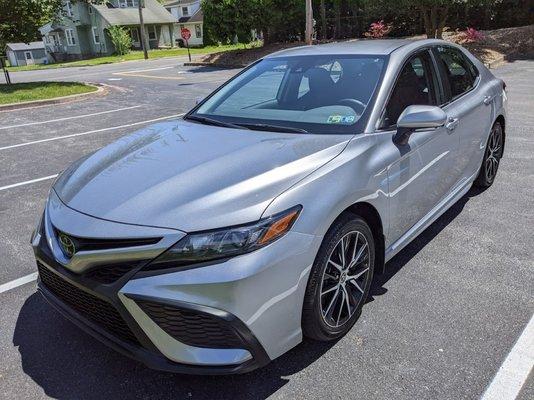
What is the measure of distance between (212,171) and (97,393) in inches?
51.4

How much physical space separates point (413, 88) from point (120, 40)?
43324 millimetres

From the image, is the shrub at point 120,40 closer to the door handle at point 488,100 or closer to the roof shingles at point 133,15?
the roof shingles at point 133,15

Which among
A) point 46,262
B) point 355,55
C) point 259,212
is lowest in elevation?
point 46,262

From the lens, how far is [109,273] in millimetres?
2264

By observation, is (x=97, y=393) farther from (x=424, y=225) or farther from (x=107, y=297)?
(x=424, y=225)

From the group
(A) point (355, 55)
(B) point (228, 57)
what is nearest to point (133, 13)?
(B) point (228, 57)

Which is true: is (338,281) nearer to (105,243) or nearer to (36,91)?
(105,243)

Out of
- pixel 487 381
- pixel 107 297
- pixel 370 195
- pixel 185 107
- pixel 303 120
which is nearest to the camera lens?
pixel 107 297

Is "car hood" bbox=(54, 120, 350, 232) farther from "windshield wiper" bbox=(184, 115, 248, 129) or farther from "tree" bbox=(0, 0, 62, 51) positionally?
"tree" bbox=(0, 0, 62, 51)

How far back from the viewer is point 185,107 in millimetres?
11789

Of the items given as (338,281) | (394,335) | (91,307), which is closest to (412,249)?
(394,335)

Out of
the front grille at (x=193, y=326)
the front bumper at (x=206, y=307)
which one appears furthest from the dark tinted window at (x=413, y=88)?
the front grille at (x=193, y=326)

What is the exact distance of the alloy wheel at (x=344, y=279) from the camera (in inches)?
Answer: 105

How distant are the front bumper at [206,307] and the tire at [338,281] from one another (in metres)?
0.12
